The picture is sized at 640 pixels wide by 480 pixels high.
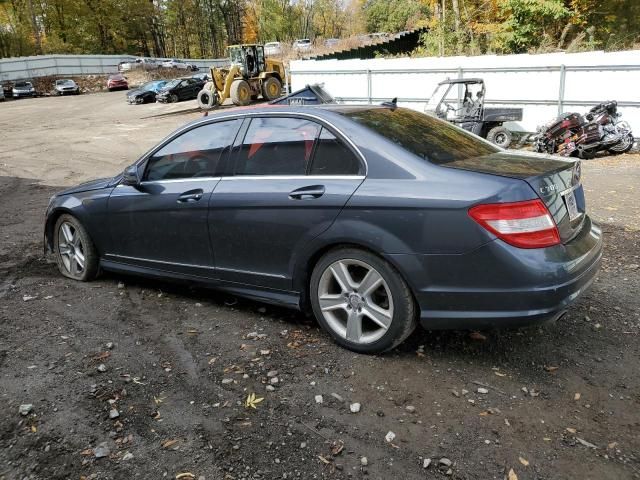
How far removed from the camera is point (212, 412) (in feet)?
9.82

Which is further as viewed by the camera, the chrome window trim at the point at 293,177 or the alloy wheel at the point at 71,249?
the alloy wheel at the point at 71,249

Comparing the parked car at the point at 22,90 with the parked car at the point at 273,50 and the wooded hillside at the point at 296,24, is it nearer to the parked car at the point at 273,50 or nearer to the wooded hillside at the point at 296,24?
the wooded hillside at the point at 296,24

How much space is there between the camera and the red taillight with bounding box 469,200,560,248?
2975 millimetres

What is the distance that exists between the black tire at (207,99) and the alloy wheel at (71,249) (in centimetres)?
2244

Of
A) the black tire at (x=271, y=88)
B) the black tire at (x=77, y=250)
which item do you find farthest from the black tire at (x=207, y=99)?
the black tire at (x=77, y=250)

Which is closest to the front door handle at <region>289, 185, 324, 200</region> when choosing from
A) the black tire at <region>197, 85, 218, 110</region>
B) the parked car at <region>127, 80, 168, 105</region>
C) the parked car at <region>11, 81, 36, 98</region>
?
the black tire at <region>197, 85, 218, 110</region>

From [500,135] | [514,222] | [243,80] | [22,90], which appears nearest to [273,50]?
[22,90]

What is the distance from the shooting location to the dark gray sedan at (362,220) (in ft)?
9.92

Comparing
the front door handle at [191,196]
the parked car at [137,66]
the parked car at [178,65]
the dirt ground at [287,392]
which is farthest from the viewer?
the parked car at [178,65]

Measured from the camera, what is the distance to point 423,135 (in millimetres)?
3736

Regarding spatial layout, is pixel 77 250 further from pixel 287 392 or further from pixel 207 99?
pixel 207 99

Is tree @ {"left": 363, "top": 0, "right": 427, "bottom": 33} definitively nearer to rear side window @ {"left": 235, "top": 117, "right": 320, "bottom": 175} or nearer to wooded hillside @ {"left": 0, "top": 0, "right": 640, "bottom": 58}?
wooded hillside @ {"left": 0, "top": 0, "right": 640, "bottom": 58}

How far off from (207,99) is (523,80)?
16.7 m

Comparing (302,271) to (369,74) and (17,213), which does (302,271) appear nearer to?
(17,213)
